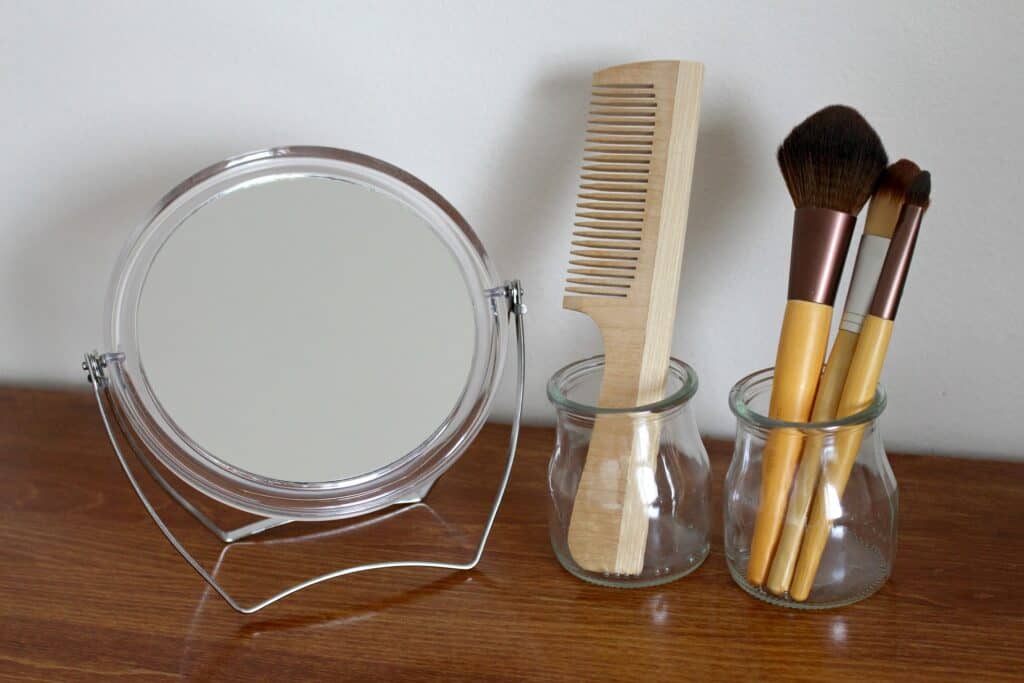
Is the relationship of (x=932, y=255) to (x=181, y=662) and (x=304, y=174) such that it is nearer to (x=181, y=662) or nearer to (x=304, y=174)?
(x=304, y=174)

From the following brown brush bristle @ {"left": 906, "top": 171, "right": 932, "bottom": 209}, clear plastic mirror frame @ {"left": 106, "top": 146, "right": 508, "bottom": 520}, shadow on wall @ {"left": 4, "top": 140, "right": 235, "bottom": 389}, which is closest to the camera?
brown brush bristle @ {"left": 906, "top": 171, "right": 932, "bottom": 209}

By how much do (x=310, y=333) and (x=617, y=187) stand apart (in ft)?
0.73

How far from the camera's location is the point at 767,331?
0.77 metres

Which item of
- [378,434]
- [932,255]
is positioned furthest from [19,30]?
[932,255]

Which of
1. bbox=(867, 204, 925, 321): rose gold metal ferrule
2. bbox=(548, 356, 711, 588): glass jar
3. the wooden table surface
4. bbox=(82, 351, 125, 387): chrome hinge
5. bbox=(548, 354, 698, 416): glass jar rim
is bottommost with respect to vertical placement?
the wooden table surface

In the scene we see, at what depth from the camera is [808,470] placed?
1.97ft

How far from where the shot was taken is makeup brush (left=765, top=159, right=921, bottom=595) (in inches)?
23.7

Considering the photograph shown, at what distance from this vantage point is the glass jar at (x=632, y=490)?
0.65m

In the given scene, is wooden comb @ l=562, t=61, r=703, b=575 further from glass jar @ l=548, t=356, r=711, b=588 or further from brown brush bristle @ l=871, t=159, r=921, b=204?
brown brush bristle @ l=871, t=159, r=921, b=204

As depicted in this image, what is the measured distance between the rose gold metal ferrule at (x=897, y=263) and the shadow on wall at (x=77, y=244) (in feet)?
1.60

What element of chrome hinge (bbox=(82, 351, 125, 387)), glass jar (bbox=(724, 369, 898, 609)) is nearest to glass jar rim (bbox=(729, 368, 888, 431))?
glass jar (bbox=(724, 369, 898, 609))

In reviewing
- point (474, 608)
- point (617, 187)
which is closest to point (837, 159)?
point (617, 187)

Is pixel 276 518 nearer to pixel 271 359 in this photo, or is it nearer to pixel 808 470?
pixel 271 359

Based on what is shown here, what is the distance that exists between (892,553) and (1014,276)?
220mm
